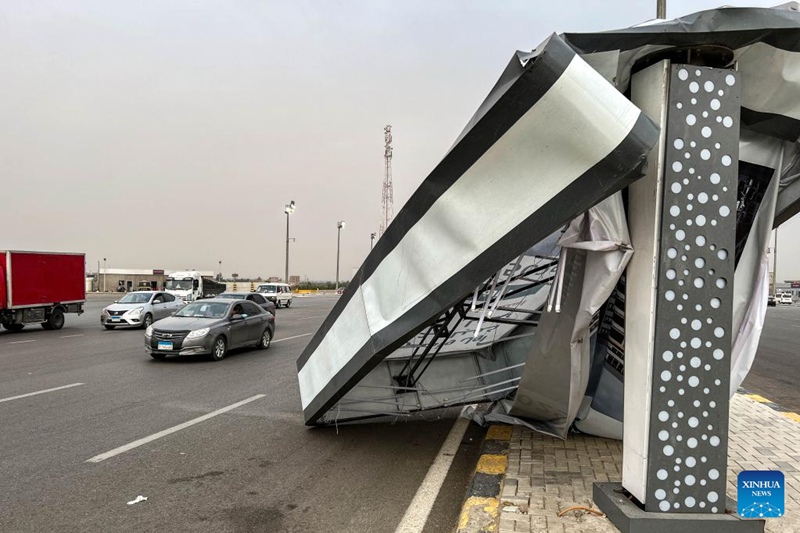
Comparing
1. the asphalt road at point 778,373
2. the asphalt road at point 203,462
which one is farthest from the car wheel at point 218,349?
the asphalt road at point 778,373

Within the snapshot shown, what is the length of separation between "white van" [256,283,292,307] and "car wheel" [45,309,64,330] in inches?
721

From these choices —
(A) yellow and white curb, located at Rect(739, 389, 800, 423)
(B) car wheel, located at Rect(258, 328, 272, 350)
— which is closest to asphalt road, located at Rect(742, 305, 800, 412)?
(A) yellow and white curb, located at Rect(739, 389, 800, 423)

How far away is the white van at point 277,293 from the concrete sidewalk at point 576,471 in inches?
1378

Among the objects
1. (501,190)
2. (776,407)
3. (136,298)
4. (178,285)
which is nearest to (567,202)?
(501,190)

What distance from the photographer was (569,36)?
133 inches

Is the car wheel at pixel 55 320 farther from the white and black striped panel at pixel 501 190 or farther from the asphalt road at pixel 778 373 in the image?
the asphalt road at pixel 778 373

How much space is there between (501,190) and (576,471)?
9.15 feet

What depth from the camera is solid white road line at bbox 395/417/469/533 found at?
429 cm

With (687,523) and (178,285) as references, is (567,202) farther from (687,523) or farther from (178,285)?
(178,285)

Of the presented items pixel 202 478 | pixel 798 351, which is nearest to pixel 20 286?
pixel 202 478

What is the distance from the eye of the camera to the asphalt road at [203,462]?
436cm

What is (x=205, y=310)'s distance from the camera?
14453mm

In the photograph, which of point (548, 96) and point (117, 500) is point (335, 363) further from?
point (548, 96)

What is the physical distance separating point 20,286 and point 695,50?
73.7ft
